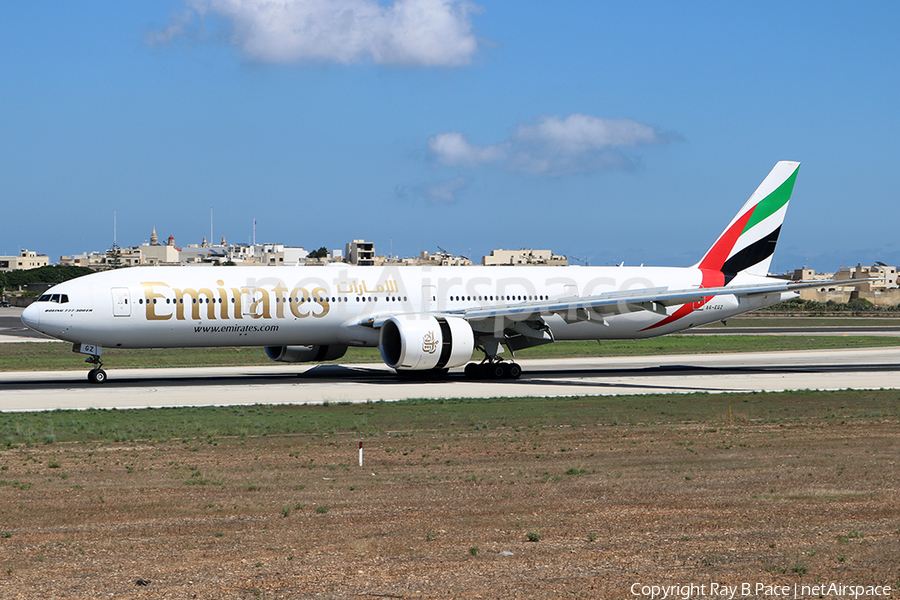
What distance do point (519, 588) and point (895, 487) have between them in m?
8.27

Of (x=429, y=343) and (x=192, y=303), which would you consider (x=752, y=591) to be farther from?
(x=192, y=303)

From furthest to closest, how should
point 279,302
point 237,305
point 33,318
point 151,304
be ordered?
1. point 279,302
2. point 237,305
3. point 151,304
4. point 33,318

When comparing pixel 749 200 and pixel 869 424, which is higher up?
pixel 749 200

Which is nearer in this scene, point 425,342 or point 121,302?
point 121,302

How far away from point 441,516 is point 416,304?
82.6 ft

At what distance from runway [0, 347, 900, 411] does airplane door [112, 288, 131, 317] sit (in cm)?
270

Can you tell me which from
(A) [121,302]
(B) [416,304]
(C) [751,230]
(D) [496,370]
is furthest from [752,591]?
(C) [751,230]

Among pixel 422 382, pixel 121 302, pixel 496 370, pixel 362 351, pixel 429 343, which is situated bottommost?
pixel 422 382

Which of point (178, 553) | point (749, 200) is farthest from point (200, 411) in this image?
point (749, 200)

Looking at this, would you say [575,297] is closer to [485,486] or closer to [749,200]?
[749,200]

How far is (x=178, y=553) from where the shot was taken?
36.4 feet

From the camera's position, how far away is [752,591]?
9719 mm

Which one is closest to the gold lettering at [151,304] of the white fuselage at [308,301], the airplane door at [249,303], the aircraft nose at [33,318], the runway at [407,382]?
the white fuselage at [308,301]

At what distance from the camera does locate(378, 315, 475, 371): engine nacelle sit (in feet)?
110
